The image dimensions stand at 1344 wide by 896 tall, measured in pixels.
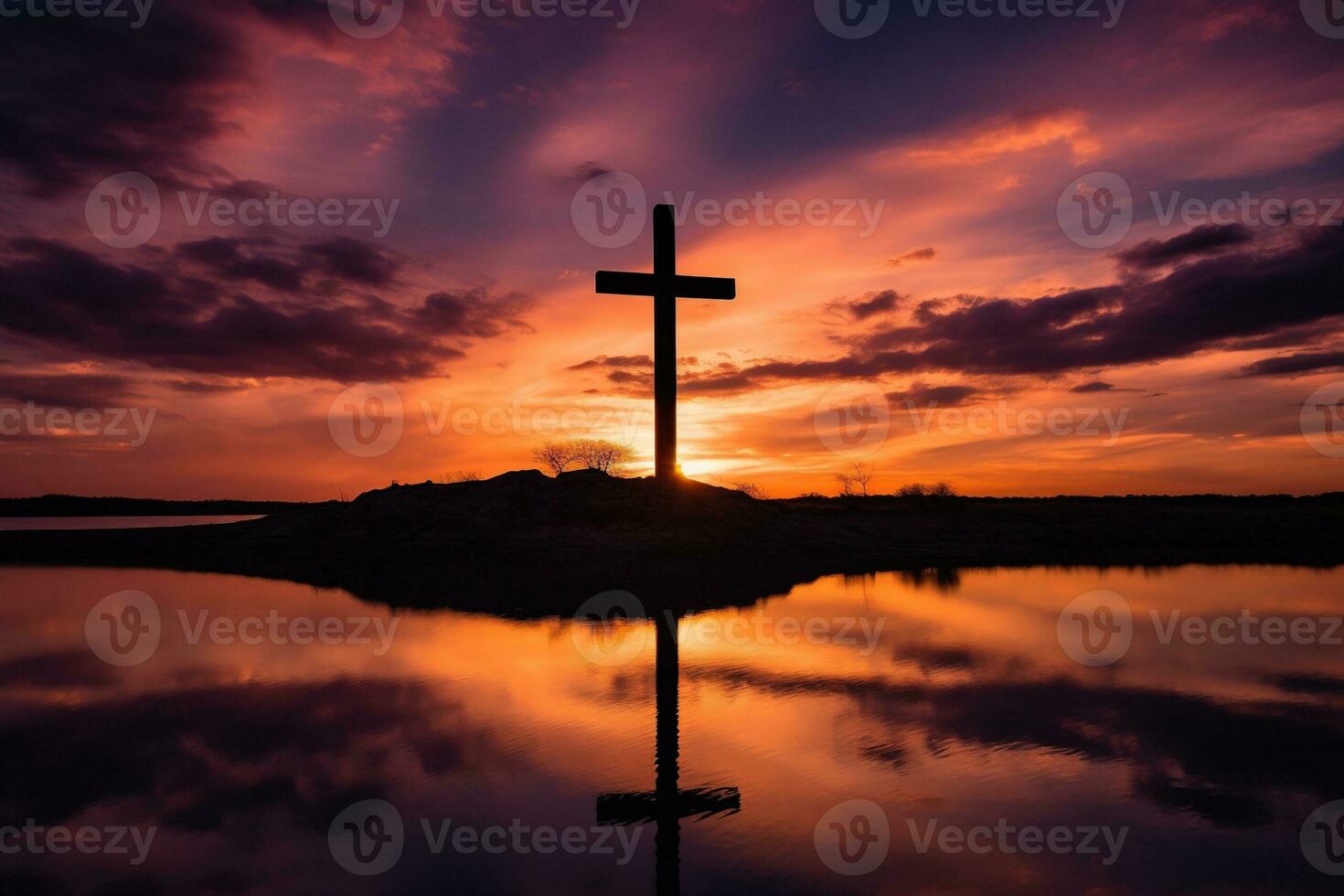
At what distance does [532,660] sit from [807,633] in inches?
176

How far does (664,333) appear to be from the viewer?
84.6ft

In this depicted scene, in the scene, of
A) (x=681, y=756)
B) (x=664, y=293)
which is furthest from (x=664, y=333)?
(x=681, y=756)

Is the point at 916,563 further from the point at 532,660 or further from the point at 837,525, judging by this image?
the point at 532,660

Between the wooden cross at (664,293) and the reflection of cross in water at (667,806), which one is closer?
the reflection of cross in water at (667,806)

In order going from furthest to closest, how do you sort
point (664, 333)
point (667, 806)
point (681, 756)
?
point (664, 333) → point (681, 756) → point (667, 806)

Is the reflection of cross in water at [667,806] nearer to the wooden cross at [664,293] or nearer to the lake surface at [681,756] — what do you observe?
the lake surface at [681,756]

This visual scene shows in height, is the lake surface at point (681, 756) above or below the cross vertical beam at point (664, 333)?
below

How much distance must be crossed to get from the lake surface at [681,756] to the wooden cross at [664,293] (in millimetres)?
13440

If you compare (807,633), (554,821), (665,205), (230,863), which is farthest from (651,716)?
(665,205)

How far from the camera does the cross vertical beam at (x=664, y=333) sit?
84.0 ft

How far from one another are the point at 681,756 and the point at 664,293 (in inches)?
818

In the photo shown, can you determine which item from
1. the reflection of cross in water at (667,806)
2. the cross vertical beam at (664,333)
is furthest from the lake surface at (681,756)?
the cross vertical beam at (664,333)

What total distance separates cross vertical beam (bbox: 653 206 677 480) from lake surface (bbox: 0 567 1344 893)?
13.4 m

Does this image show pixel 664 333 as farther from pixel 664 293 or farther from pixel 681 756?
pixel 681 756
